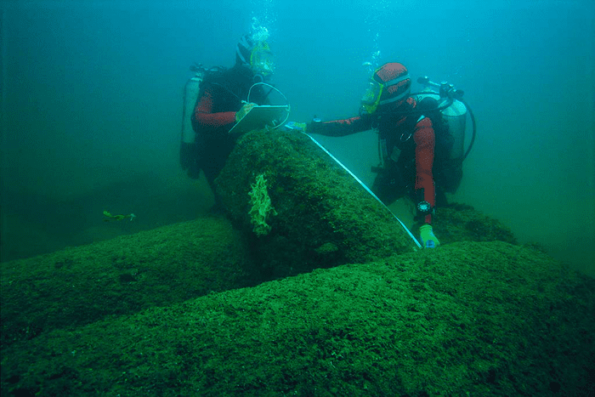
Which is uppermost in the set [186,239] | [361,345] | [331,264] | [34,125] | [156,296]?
[361,345]

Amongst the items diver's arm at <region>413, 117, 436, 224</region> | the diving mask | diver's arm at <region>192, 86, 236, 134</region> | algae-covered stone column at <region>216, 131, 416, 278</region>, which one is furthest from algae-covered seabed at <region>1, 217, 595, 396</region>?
the diving mask

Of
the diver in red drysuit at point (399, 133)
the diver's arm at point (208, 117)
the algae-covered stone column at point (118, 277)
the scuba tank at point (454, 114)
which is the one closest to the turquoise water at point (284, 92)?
the diver's arm at point (208, 117)

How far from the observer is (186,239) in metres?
2.81

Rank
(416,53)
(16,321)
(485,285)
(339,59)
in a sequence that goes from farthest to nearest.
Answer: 1. (339,59)
2. (416,53)
3. (16,321)
4. (485,285)

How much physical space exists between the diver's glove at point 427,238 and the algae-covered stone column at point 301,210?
0.60m

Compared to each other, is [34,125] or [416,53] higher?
[416,53]

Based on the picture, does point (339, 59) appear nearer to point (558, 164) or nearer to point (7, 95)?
point (558, 164)

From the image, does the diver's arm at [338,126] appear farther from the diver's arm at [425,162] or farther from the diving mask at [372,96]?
the diver's arm at [425,162]

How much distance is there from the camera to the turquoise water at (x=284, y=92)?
35.6 feet

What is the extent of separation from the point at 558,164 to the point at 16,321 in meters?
48.4

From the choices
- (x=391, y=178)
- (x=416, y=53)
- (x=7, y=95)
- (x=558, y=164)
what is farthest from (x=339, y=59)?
(x=391, y=178)

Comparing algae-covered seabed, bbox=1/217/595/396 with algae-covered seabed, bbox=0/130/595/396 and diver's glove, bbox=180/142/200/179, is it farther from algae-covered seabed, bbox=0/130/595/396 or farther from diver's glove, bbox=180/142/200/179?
diver's glove, bbox=180/142/200/179

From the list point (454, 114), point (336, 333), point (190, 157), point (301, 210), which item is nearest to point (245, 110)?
point (301, 210)

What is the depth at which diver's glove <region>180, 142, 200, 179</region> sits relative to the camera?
494 cm
